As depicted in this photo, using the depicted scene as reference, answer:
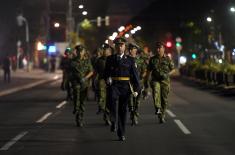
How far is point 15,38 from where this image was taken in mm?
107125

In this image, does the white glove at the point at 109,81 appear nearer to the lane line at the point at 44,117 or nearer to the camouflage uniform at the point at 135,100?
the camouflage uniform at the point at 135,100

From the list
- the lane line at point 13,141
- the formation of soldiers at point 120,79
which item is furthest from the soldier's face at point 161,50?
the lane line at point 13,141

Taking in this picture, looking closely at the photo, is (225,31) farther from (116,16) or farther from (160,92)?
(116,16)

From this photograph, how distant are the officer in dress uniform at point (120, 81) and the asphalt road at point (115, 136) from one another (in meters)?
0.52

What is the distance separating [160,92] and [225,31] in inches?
1977

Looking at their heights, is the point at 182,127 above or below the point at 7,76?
above

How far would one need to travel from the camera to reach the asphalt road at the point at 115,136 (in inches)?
481

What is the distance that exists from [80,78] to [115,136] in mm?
2316

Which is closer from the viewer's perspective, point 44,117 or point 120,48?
point 120,48

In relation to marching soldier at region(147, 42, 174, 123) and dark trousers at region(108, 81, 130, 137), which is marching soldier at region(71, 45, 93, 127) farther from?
dark trousers at region(108, 81, 130, 137)

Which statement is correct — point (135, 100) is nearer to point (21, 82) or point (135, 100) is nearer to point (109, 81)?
point (109, 81)

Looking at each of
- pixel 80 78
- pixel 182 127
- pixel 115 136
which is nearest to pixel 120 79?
pixel 115 136

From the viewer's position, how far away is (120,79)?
13.5 m

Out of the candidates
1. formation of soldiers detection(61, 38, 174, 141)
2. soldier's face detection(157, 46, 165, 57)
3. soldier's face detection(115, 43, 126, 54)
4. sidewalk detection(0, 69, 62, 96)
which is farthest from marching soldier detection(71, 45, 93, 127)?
sidewalk detection(0, 69, 62, 96)
